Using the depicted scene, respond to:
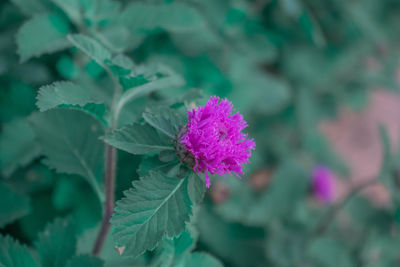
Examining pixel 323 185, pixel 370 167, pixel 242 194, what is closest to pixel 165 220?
pixel 242 194

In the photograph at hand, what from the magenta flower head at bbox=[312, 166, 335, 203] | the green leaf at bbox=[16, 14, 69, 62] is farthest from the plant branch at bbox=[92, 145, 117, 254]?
the magenta flower head at bbox=[312, 166, 335, 203]

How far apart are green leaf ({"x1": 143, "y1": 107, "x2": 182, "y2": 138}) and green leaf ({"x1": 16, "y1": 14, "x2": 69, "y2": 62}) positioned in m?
0.36

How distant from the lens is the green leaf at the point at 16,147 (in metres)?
0.84

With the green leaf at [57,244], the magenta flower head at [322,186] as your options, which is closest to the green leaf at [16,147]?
the green leaf at [57,244]

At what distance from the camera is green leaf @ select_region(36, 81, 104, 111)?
1.53ft

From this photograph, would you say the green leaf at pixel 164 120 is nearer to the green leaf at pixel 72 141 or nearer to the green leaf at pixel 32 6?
the green leaf at pixel 72 141

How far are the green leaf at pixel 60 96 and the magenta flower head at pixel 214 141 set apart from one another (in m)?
0.16

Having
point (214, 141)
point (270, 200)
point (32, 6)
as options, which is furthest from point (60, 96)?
point (270, 200)

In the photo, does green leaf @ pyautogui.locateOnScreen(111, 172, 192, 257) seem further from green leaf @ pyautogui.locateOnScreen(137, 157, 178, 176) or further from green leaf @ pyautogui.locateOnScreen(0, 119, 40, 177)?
green leaf @ pyautogui.locateOnScreen(0, 119, 40, 177)

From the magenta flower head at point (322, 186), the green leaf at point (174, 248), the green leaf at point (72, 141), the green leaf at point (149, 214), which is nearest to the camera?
the green leaf at point (149, 214)

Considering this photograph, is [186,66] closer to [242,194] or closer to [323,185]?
[242,194]

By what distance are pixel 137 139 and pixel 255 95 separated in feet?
3.86

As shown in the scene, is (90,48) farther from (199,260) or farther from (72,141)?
(199,260)

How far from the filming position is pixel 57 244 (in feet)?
2.12
